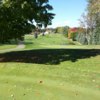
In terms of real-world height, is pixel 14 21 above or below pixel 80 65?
above

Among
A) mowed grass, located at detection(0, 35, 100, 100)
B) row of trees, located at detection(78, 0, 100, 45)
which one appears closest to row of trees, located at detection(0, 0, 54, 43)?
mowed grass, located at detection(0, 35, 100, 100)

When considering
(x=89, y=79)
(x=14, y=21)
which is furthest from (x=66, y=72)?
(x=14, y=21)

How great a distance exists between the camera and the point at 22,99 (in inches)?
473

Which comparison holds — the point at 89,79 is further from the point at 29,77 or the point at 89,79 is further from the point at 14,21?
the point at 14,21

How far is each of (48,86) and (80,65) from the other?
661cm

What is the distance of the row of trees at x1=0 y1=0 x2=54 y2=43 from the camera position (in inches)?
834


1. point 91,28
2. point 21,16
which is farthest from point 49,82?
point 91,28

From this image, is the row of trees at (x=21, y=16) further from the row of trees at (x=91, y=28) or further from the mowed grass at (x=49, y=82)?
the row of trees at (x=91, y=28)

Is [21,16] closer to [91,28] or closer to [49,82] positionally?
[49,82]

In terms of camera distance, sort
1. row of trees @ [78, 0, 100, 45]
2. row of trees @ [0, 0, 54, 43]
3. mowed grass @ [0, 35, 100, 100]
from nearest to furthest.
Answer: mowed grass @ [0, 35, 100, 100] → row of trees @ [0, 0, 54, 43] → row of trees @ [78, 0, 100, 45]

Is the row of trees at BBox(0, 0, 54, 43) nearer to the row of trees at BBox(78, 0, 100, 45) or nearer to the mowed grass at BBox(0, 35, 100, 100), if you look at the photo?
the mowed grass at BBox(0, 35, 100, 100)

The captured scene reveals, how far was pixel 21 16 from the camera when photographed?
21.8m

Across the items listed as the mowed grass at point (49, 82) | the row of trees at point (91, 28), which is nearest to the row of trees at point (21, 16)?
the mowed grass at point (49, 82)

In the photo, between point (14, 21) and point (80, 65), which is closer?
point (80, 65)
